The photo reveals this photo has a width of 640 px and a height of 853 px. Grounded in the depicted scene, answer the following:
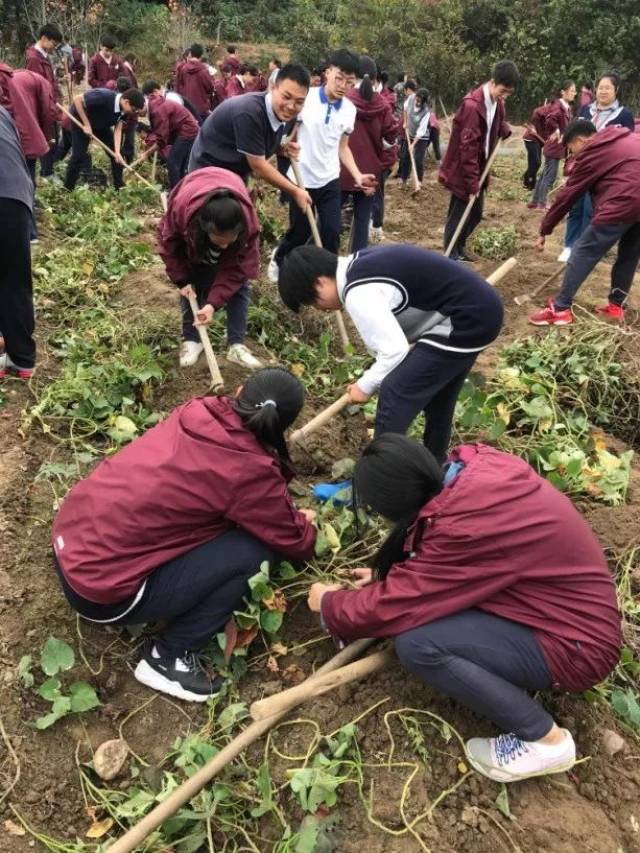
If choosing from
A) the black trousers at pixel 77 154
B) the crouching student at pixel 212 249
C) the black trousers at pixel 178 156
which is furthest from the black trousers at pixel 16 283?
the black trousers at pixel 77 154

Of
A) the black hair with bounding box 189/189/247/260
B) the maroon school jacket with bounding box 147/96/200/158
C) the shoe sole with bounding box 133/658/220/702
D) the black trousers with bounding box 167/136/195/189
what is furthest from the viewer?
the black trousers with bounding box 167/136/195/189

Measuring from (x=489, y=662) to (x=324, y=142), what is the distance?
409 cm

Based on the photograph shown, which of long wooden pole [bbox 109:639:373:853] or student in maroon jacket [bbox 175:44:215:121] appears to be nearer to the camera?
long wooden pole [bbox 109:639:373:853]

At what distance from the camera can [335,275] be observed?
2.53 meters

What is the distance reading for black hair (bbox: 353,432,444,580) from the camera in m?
1.92

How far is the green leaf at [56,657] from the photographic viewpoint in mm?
2227

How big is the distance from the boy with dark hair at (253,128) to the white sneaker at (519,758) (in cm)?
341

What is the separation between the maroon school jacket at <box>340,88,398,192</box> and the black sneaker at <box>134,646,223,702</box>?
17.2 ft

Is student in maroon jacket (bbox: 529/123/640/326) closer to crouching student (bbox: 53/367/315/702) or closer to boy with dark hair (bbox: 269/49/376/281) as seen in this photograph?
boy with dark hair (bbox: 269/49/376/281)

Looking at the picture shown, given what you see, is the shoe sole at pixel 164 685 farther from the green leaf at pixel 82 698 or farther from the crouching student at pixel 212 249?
the crouching student at pixel 212 249

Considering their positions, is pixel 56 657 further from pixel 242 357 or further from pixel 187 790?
pixel 242 357

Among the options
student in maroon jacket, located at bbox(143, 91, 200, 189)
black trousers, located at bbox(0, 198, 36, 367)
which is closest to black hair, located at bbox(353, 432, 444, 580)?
black trousers, located at bbox(0, 198, 36, 367)

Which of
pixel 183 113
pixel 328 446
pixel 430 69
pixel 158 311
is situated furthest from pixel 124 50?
pixel 328 446

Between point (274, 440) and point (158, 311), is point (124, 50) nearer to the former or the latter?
point (158, 311)
